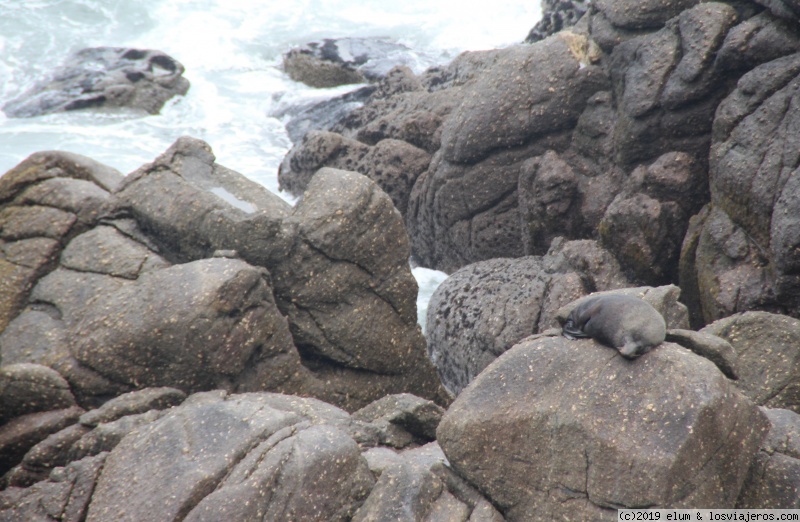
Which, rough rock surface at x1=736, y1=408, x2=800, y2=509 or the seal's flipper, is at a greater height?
the seal's flipper

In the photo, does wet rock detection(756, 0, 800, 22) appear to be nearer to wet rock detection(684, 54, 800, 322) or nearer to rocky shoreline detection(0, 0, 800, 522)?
rocky shoreline detection(0, 0, 800, 522)

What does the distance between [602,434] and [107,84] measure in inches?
719

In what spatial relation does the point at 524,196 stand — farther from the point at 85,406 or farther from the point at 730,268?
the point at 85,406

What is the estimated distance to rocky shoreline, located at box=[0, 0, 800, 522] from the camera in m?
4.97

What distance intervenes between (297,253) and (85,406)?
2566 millimetres

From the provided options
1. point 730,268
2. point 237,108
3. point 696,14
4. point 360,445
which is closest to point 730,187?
point 730,268

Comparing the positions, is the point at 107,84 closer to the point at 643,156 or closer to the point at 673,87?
the point at 643,156

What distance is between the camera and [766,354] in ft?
22.0

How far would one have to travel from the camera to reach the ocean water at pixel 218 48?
688 inches

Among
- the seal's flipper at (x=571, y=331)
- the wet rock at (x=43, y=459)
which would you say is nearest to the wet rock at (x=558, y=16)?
the seal's flipper at (x=571, y=331)

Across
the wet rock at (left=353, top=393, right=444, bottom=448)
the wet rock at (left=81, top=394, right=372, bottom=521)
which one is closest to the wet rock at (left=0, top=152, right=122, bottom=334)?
the wet rock at (left=81, top=394, right=372, bottom=521)

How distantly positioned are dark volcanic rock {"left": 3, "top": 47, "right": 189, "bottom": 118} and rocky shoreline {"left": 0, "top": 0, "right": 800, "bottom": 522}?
10.4 metres

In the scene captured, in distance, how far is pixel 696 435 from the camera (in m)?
4.80

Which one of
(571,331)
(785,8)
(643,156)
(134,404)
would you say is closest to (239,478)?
(134,404)
